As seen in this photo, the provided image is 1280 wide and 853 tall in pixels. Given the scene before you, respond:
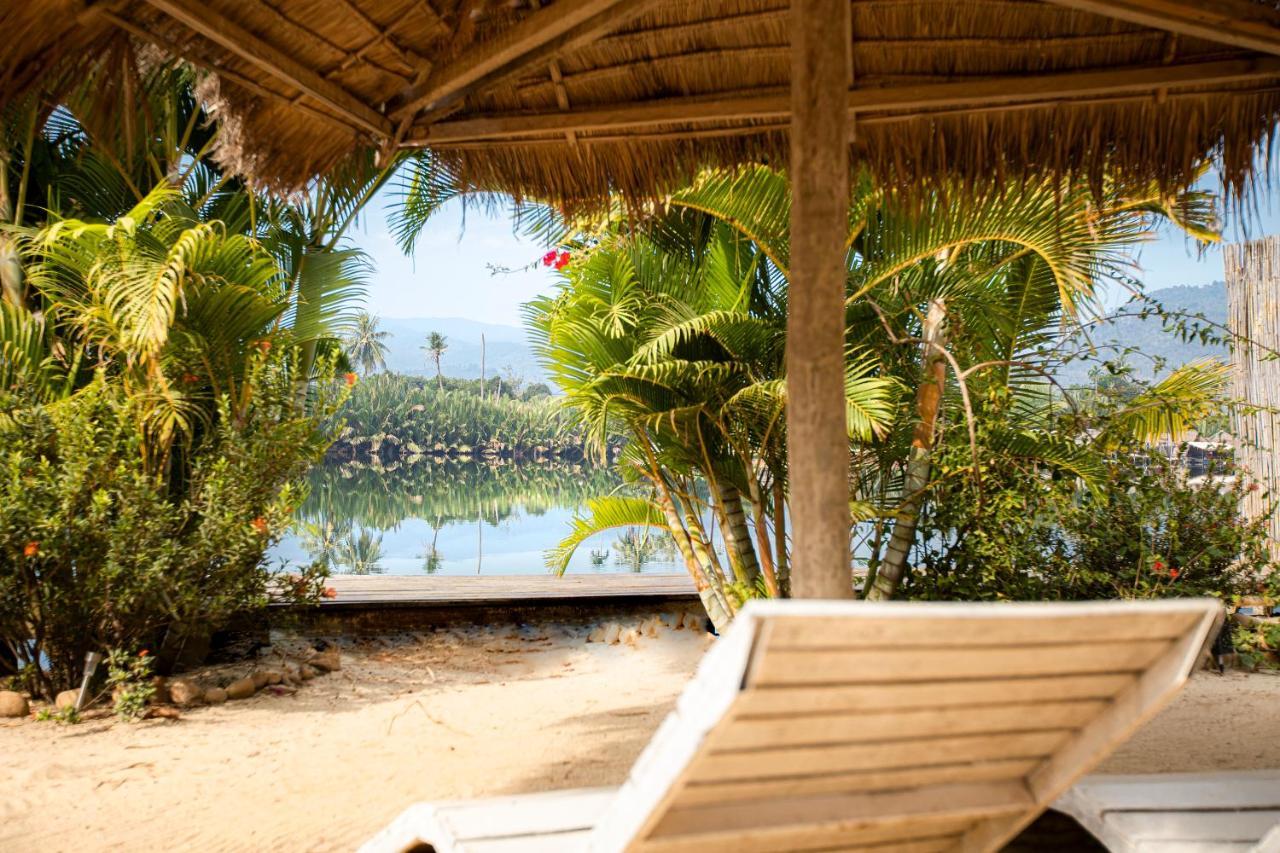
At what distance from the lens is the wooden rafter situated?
121 inches

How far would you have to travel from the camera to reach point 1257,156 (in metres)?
3.22

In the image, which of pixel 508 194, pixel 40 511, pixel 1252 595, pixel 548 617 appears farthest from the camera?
pixel 548 617

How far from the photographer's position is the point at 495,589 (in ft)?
23.6

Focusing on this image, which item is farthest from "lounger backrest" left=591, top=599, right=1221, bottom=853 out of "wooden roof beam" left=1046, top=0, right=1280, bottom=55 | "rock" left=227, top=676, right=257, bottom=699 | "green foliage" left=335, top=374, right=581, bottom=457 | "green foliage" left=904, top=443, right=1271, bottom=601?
"green foliage" left=335, top=374, right=581, bottom=457

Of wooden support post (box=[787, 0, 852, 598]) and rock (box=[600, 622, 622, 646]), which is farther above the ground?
wooden support post (box=[787, 0, 852, 598])

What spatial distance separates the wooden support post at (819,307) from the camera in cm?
253

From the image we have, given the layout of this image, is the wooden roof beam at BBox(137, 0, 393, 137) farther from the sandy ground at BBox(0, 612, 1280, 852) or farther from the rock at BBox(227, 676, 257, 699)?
the rock at BBox(227, 676, 257, 699)

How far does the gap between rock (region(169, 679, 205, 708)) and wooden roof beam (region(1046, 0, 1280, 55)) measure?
4398 mm

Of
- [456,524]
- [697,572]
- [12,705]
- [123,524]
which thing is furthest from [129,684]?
[456,524]

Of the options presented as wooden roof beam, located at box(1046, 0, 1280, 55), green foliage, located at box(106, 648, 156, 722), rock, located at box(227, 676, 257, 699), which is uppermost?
wooden roof beam, located at box(1046, 0, 1280, 55)

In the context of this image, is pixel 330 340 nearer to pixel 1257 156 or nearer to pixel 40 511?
pixel 40 511

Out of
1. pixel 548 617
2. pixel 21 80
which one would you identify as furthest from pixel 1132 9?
pixel 548 617

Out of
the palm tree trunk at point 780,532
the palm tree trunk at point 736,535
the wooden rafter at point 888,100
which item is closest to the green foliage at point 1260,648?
the palm tree trunk at point 780,532

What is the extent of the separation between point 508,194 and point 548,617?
12.0 feet
